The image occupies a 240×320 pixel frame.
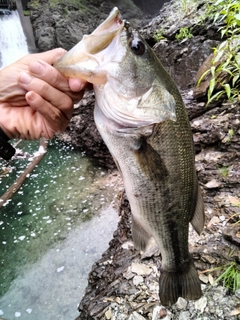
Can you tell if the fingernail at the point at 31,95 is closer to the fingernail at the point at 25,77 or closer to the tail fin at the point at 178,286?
the fingernail at the point at 25,77

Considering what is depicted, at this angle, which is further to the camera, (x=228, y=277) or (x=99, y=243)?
(x=99, y=243)

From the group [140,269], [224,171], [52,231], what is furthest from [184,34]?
[140,269]

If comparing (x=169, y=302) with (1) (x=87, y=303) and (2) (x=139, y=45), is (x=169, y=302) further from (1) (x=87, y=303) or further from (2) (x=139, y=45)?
(2) (x=139, y=45)

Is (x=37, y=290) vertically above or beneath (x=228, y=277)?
beneath

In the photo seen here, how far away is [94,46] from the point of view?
1.40 meters

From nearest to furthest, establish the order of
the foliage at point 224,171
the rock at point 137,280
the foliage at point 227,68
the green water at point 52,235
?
the rock at point 137,280 < the foliage at point 224,171 < the foliage at point 227,68 < the green water at point 52,235

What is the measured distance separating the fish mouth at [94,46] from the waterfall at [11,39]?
10.7 metres

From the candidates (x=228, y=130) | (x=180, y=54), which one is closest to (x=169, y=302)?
(x=228, y=130)

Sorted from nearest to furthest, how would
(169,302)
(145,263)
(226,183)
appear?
(169,302)
(145,263)
(226,183)

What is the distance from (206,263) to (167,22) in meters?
6.69

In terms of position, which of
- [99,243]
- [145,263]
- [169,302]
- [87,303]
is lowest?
[99,243]

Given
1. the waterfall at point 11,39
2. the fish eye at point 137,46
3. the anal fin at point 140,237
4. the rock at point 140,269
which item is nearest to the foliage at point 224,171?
the rock at point 140,269

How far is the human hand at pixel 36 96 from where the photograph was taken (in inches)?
63.2

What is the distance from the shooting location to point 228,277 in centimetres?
246
